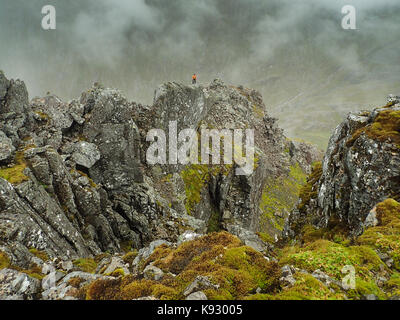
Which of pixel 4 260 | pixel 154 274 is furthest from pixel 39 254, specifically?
pixel 154 274

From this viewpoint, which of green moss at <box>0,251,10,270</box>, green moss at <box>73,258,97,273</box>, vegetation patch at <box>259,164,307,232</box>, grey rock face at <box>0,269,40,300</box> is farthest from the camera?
vegetation patch at <box>259,164,307,232</box>

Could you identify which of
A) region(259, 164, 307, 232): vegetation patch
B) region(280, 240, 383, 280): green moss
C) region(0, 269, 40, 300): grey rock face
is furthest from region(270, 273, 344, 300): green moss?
region(259, 164, 307, 232): vegetation patch

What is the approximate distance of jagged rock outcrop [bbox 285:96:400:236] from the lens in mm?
18500

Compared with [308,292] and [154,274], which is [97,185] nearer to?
[154,274]

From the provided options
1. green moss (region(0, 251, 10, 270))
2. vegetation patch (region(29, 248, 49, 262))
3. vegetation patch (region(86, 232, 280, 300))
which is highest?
vegetation patch (region(86, 232, 280, 300))

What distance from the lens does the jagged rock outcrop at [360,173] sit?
18500 millimetres

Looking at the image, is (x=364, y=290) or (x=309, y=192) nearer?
(x=364, y=290)

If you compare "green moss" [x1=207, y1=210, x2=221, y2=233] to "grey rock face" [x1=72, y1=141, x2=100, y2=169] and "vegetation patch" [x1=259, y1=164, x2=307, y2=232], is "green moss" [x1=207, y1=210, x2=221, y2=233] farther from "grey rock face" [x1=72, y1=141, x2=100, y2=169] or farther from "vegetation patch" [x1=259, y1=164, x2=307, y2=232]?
"grey rock face" [x1=72, y1=141, x2=100, y2=169]

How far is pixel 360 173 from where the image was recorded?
19.9m

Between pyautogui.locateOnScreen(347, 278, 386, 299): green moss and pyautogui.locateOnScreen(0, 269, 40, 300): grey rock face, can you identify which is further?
pyautogui.locateOnScreen(0, 269, 40, 300): grey rock face

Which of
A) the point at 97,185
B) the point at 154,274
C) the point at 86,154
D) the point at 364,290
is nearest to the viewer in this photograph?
the point at 364,290

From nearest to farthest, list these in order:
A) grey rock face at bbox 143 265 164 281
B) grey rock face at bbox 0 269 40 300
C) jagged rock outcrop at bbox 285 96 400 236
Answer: grey rock face at bbox 0 269 40 300, grey rock face at bbox 143 265 164 281, jagged rock outcrop at bbox 285 96 400 236

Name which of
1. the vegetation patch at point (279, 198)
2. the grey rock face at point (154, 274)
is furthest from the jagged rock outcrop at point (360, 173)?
the vegetation patch at point (279, 198)
